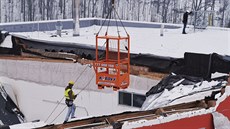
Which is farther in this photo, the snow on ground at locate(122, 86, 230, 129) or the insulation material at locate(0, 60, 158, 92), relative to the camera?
the insulation material at locate(0, 60, 158, 92)

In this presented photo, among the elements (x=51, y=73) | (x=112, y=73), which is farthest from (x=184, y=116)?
(x=51, y=73)

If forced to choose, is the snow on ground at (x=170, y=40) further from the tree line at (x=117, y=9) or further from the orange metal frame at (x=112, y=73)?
the tree line at (x=117, y=9)

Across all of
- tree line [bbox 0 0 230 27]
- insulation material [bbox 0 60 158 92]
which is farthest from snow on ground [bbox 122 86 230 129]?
tree line [bbox 0 0 230 27]

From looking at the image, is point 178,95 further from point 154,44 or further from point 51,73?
point 154,44

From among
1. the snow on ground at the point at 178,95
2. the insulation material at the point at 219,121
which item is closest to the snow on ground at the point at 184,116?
the insulation material at the point at 219,121

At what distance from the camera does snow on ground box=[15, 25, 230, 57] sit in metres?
15.2

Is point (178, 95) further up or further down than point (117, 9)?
further down

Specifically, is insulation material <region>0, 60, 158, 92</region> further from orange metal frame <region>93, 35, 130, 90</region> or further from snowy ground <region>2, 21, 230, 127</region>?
orange metal frame <region>93, 35, 130, 90</region>

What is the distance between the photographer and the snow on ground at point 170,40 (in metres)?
15.2

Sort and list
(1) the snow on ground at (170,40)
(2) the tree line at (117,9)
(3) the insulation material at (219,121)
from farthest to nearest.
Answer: (2) the tree line at (117,9) < (1) the snow on ground at (170,40) < (3) the insulation material at (219,121)

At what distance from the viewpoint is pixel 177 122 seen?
21.5 feet

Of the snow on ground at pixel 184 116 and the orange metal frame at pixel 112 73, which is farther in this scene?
the orange metal frame at pixel 112 73

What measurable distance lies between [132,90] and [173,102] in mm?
4956

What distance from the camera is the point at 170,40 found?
59.8ft
